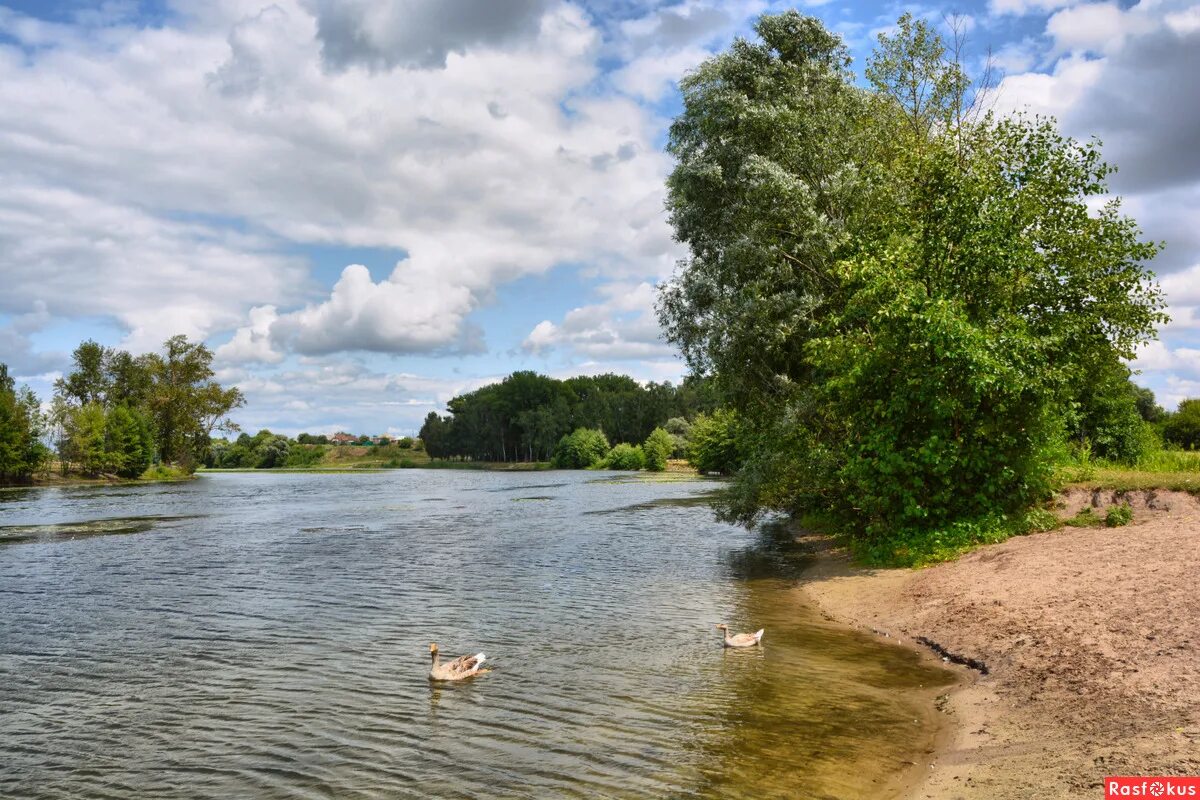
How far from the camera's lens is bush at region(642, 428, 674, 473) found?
143750 mm

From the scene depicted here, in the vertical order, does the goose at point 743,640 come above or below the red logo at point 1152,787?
below

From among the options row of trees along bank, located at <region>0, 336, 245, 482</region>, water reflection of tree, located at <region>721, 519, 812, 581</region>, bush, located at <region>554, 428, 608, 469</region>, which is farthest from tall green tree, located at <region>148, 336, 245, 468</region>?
water reflection of tree, located at <region>721, 519, 812, 581</region>

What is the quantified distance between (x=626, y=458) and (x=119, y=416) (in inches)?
3526

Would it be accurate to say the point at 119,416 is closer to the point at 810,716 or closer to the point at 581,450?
the point at 581,450

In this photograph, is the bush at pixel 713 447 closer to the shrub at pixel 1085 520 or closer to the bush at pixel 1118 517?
the shrub at pixel 1085 520

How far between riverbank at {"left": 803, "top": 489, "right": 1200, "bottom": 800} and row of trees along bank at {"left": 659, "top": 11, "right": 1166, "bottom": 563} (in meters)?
3.21

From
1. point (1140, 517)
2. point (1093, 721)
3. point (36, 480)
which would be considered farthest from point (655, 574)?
point (36, 480)

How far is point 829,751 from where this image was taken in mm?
10344

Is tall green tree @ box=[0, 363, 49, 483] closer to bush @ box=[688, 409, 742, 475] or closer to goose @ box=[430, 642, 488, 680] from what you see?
bush @ box=[688, 409, 742, 475]

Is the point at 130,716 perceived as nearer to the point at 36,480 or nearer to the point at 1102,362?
the point at 1102,362

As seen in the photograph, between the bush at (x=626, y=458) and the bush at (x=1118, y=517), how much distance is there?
13205 cm

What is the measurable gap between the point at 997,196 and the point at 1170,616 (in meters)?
14.5

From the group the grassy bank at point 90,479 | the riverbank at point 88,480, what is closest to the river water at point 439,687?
the riverbank at point 88,480

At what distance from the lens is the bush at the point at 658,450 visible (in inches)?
5659
